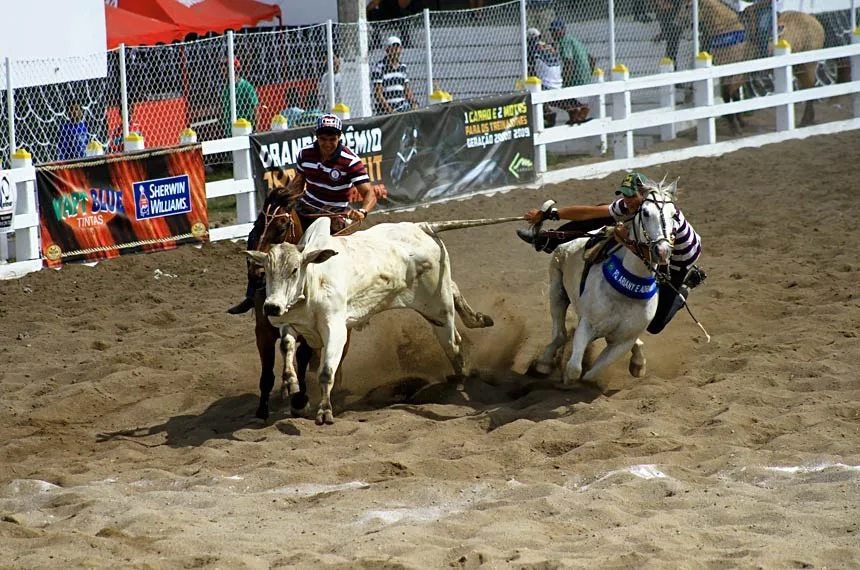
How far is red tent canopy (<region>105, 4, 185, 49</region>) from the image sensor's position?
19.3m

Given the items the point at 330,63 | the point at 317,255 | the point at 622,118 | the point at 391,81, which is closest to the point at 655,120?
the point at 622,118

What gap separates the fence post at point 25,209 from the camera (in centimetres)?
1305

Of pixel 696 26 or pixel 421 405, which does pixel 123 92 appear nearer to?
pixel 421 405

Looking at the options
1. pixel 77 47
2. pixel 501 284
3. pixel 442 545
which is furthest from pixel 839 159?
pixel 442 545

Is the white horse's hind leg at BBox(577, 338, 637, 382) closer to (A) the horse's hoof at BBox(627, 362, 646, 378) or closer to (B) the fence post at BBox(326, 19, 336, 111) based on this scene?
(A) the horse's hoof at BBox(627, 362, 646, 378)

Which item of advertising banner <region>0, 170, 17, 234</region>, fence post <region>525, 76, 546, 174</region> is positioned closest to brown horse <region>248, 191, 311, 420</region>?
advertising banner <region>0, 170, 17, 234</region>

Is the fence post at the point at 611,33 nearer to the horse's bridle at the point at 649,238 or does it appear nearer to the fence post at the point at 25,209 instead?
the fence post at the point at 25,209

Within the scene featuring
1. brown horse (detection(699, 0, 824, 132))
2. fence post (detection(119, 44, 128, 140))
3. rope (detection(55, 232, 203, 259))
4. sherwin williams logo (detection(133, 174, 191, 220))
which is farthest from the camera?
brown horse (detection(699, 0, 824, 132))

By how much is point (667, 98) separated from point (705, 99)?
22.7 inches

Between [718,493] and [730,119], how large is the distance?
15.8 m

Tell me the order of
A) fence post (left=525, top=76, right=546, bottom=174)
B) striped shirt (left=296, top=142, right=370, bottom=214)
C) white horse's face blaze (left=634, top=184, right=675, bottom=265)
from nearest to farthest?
1. white horse's face blaze (left=634, top=184, right=675, bottom=265)
2. striped shirt (left=296, top=142, right=370, bottom=214)
3. fence post (left=525, top=76, right=546, bottom=174)

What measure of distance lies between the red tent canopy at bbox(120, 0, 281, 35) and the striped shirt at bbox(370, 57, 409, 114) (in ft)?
13.2

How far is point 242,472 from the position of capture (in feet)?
24.0

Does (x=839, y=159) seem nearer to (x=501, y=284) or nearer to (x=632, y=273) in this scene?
(x=501, y=284)
